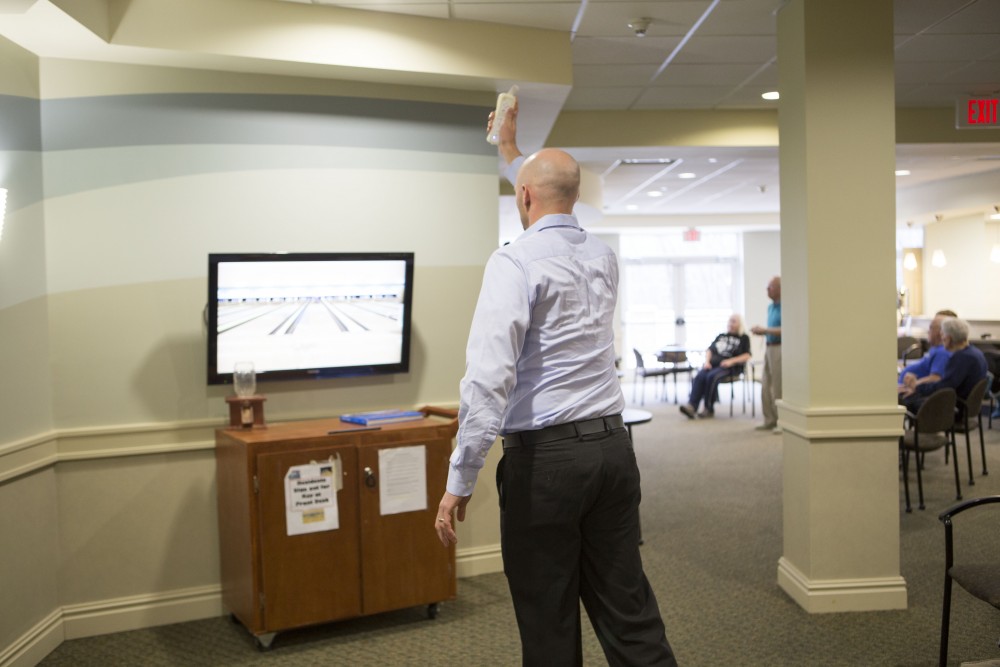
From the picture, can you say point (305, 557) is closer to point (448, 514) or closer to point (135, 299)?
point (135, 299)

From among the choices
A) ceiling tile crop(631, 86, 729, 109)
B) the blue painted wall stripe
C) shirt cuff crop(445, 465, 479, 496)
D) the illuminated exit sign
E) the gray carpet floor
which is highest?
ceiling tile crop(631, 86, 729, 109)

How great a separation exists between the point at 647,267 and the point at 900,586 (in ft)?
41.8

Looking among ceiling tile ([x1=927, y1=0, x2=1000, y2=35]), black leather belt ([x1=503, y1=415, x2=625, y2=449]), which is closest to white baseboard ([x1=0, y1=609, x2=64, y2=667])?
black leather belt ([x1=503, y1=415, x2=625, y2=449])

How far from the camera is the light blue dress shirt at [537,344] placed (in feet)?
7.39

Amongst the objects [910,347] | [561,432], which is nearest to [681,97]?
[561,432]

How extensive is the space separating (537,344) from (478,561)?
2699 mm

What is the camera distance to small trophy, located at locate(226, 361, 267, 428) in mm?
4035

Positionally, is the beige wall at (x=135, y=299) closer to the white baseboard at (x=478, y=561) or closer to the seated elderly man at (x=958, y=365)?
the white baseboard at (x=478, y=561)

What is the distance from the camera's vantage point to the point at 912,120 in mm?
7211

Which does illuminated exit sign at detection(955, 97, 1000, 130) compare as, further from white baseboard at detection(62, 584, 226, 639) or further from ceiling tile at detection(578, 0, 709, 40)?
white baseboard at detection(62, 584, 226, 639)

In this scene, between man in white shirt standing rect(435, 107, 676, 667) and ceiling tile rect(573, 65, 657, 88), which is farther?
ceiling tile rect(573, 65, 657, 88)

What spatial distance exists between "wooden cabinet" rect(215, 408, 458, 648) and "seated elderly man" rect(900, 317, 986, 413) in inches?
179

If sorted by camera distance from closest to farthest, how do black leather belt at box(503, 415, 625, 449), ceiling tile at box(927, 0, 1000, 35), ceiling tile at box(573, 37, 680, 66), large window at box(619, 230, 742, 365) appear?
black leather belt at box(503, 415, 625, 449) < ceiling tile at box(927, 0, 1000, 35) < ceiling tile at box(573, 37, 680, 66) < large window at box(619, 230, 742, 365)

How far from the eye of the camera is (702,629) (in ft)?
12.7
